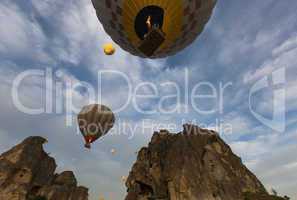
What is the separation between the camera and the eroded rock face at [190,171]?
49.2 meters

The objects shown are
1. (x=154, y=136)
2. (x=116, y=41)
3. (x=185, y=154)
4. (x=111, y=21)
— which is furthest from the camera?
(x=154, y=136)

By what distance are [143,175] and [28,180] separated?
22.8 m

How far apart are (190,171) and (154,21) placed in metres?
46.2

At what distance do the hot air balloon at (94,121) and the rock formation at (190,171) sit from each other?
95.1 feet

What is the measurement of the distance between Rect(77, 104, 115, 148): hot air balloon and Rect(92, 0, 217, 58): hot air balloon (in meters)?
14.1

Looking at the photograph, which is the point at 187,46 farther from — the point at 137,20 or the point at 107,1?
the point at 107,1

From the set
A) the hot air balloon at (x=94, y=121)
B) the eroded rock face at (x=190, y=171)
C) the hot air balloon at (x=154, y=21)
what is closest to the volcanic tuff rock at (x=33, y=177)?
the eroded rock face at (x=190, y=171)

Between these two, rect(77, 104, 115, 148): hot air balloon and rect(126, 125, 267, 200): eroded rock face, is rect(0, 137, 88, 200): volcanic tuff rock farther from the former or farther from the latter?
rect(77, 104, 115, 148): hot air balloon

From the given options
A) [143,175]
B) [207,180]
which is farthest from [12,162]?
[207,180]

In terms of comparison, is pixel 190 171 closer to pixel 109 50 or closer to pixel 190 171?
pixel 190 171

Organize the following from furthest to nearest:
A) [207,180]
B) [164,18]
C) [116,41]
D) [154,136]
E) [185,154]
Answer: [154,136] → [185,154] → [207,180] → [116,41] → [164,18]

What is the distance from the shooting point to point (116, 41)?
12.5 meters

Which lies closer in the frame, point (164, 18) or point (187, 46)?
point (164, 18)

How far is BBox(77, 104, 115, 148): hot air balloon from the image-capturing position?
952 inches
